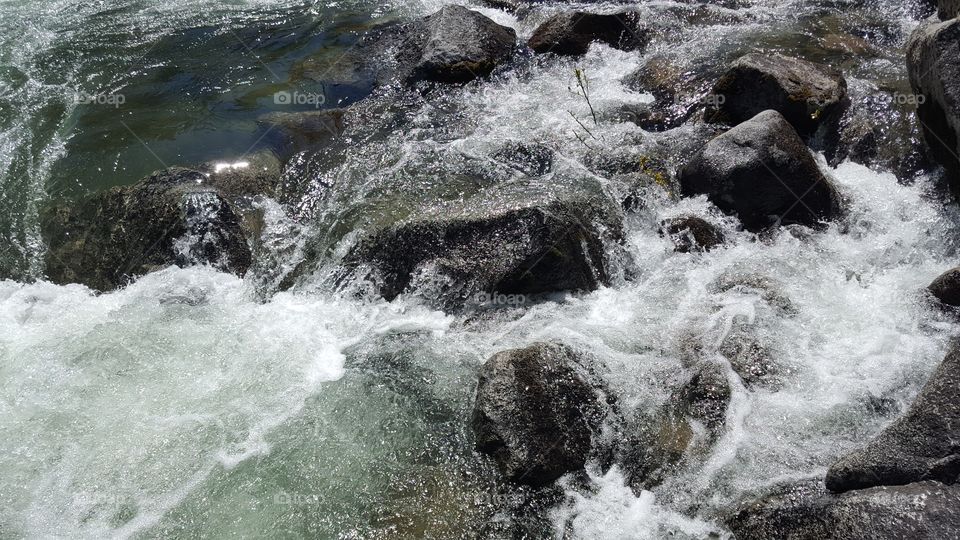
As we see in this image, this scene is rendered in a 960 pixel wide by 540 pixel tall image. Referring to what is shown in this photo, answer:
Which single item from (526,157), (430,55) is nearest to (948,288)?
(526,157)

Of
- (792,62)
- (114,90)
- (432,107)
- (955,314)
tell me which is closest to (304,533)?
(955,314)

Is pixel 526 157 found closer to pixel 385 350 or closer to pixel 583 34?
pixel 385 350

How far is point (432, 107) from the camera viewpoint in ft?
29.8

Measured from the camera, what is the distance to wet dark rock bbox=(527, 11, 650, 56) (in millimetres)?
10094

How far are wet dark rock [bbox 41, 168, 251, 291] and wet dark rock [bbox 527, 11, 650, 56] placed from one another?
5511 millimetres

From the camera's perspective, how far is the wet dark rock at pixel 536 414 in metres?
4.59

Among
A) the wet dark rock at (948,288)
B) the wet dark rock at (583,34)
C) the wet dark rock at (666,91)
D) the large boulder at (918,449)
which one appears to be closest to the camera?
the large boulder at (918,449)

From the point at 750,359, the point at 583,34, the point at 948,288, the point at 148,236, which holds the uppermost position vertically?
the point at 583,34

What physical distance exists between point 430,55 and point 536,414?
6.47 meters

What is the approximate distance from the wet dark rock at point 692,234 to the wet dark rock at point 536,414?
2.18m

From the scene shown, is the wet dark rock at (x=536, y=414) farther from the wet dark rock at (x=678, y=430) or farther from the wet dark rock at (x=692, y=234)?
the wet dark rock at (x=692, y=234)

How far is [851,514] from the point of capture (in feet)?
12.2

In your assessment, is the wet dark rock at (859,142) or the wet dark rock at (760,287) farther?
the wet dark rock at (859,142)

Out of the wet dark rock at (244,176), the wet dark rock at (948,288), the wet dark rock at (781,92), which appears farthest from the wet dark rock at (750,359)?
the wet dark rock at (244,176)
